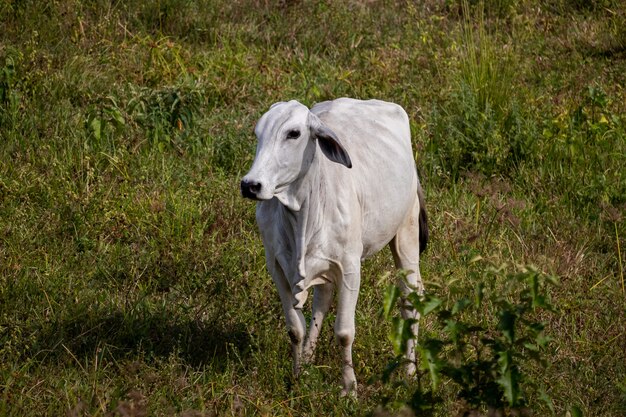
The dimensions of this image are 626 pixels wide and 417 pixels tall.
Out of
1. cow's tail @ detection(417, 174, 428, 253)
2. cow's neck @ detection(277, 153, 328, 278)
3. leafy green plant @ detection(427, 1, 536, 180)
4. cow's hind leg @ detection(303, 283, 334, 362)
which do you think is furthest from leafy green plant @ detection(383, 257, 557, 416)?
leafy green plant @ detection(427, 1, 536, 180)

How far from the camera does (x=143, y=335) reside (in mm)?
5203

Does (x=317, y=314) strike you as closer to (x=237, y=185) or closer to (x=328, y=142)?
(x=328, y=142)

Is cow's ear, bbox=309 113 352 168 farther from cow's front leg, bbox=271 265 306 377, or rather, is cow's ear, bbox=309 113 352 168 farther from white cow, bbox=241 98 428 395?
cow's front leg, bbox=271 265 306 377

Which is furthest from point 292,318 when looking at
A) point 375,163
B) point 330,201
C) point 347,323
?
point 375,163

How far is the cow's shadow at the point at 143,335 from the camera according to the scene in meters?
5.07

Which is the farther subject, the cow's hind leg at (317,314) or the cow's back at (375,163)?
the cow's hind leg at (317,314)

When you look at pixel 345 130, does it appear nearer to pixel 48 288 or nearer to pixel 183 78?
pixel 48 288

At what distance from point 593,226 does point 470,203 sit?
743 millimetres

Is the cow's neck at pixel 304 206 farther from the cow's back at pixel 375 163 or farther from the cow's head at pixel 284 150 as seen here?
the cow's back at pixel 375 163

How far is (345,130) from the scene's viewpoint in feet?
16.4

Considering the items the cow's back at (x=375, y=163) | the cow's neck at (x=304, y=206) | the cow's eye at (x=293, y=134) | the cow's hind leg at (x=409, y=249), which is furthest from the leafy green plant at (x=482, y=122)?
the cow's eye at (x=293, y=134)

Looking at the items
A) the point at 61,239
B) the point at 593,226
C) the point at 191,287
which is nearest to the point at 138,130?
the point at 61,239

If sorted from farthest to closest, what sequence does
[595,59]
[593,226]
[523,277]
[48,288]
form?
1. [595,59]
2. [593,226]
3. [48,288]
4. [523,277]

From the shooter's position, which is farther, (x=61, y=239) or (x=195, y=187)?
(x=195, y=187)
